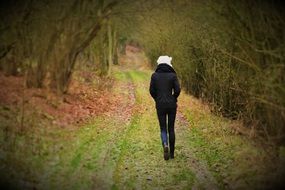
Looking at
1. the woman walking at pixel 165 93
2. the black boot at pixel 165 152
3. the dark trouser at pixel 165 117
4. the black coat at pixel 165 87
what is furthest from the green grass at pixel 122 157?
the black coat at pixel 165 87

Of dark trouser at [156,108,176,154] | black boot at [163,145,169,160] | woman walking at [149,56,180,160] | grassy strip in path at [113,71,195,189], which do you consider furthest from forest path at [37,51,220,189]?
woman walking at [149,56,180,160]

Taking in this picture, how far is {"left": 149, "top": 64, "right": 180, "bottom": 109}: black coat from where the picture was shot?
10.2 m


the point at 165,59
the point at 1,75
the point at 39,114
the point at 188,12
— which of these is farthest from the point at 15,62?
the point at 165,59

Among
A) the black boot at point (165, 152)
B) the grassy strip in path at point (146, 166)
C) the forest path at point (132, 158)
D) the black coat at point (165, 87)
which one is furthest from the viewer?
the black boot at point (165, 152)

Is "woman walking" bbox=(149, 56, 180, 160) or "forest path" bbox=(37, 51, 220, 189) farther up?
"woman walking" bbox=(149, 56, 180, 160)

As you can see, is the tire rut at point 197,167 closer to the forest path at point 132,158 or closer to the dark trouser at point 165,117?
the forest path at point 132,158

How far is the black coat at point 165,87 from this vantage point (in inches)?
401

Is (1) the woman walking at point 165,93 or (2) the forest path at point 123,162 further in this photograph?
(1) the woman walking at point 165,93

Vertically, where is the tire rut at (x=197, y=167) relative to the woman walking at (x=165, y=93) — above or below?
below

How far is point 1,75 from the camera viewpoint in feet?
51.7

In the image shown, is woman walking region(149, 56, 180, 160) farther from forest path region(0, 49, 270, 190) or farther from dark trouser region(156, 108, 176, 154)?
forest path region(0, 49, 270, 190)

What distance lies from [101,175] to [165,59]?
115 inches

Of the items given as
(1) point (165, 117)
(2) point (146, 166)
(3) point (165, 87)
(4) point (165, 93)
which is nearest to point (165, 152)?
(2) point (146, 166)

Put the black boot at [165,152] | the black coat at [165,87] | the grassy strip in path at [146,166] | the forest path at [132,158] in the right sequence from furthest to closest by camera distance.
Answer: the black boot at [165,152], the black coat at [165,87], the grassy strip in path at [146,166], the forest path at [132,158]
